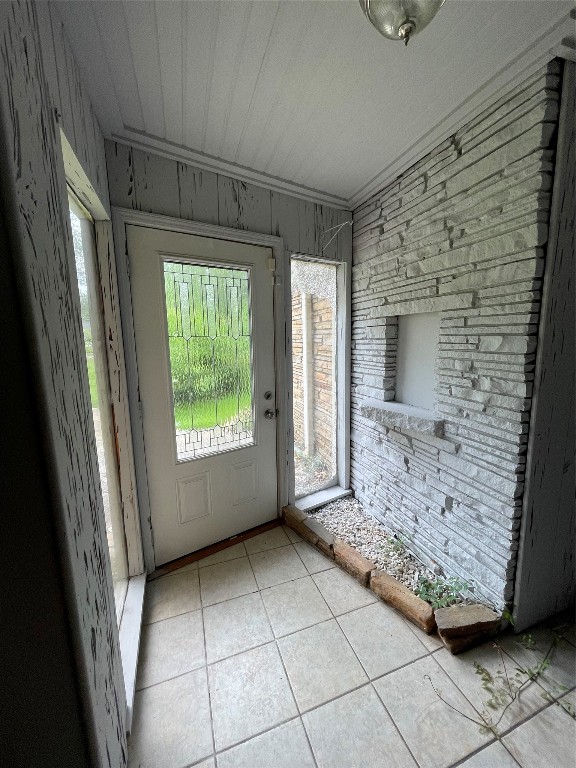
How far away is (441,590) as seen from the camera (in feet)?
4.91

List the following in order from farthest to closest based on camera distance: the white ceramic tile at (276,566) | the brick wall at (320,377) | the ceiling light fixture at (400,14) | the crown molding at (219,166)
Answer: the brick wall at (320,377)
the white ceramic tile at (276,566)
the crown molding at (219,166)
the ceiling light fixture at (400,14)

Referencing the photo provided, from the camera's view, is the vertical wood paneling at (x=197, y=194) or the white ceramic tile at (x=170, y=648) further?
the vertical wood paneling at (x=197, y=194)

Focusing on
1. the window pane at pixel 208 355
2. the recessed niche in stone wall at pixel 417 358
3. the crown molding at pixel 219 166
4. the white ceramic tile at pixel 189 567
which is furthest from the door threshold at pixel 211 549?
the crown molding at pixel 219 166

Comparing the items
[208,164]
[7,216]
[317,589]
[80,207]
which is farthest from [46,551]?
[208,164]

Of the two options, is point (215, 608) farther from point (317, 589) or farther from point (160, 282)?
point (160, 282)

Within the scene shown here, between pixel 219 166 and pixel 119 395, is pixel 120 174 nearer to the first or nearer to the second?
pixel 219 166

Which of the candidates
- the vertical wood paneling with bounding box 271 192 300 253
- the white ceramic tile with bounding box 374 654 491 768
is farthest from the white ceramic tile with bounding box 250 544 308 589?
the vertical wood paneling with bounding box 271 192 300 253

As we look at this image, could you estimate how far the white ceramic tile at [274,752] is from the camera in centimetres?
93

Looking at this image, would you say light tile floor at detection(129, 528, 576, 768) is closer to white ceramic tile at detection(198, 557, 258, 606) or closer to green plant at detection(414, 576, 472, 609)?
white ceramic tile at detection(198, 557, 258, 606)

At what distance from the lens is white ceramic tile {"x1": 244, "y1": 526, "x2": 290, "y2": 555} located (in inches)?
74.4

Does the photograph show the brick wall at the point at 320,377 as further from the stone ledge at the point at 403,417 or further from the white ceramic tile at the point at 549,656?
the white ceramic tile at the point at 549,656

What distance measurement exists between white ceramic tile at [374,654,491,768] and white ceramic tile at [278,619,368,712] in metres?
0.12

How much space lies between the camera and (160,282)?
5.20 feet

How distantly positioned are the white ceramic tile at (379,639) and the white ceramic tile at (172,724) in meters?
0.66
